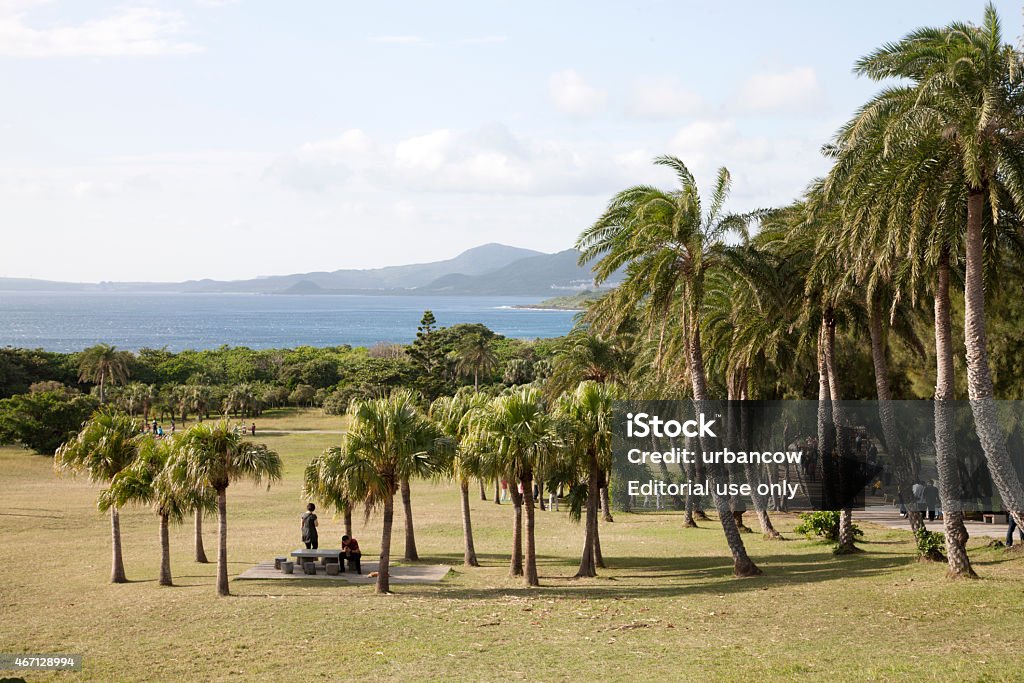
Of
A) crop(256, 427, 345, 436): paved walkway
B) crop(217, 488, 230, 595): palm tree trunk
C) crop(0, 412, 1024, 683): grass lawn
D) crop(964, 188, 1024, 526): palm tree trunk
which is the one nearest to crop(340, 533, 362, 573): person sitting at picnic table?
crop(0, 412, 1024, 683): grass lawn

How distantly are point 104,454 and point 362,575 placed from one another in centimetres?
669

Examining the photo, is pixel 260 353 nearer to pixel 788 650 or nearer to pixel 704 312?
pixel 704 312

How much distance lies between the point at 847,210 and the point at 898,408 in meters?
15.2

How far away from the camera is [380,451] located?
63.6 feet

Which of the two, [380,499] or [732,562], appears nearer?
[380,499]

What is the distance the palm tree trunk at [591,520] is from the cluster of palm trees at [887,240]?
9.93 feet

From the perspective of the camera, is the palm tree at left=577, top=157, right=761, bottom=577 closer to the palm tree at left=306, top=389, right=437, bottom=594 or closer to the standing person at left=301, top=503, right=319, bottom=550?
the palm tree at left=306, top=389, right=437, bottom=594

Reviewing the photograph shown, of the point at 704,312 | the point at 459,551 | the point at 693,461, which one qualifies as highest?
the point at 704,312

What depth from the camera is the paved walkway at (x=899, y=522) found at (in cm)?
2570

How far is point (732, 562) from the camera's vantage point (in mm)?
23641

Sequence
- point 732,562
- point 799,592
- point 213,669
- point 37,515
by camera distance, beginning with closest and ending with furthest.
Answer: point 213,669 → point 799,592 → point 732,562 → point 37,515

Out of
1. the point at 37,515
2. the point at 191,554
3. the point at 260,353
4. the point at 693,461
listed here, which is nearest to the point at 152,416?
the point at 260,353

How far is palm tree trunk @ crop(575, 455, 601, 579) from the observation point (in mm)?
21859

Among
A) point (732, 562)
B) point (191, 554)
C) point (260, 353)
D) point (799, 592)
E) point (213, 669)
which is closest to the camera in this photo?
point (213, 669)
